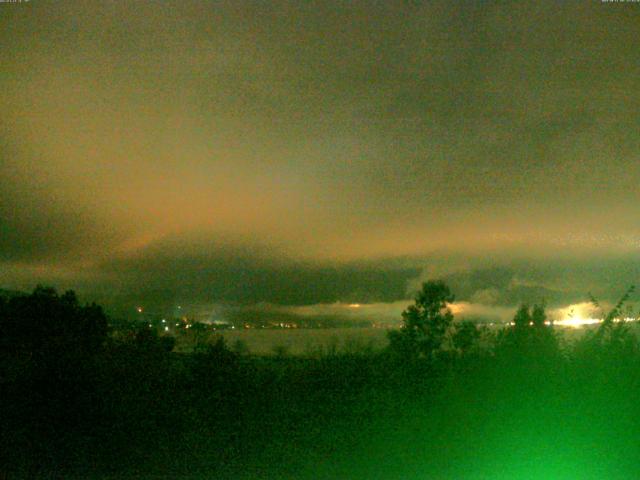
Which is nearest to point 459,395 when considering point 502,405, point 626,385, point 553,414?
point 502,405

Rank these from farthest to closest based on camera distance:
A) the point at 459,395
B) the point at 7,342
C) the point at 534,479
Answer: the point at 7,342, the point at 459,395, the point at 534,479

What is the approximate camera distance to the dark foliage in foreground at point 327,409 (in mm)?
10094

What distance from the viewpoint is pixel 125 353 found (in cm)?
1326

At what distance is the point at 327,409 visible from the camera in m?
12.4

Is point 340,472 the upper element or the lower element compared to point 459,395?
lower

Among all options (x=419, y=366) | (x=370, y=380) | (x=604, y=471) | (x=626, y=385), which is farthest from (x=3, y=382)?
(x=626, y=385)

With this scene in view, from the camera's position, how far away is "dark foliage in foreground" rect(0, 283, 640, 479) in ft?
33.1

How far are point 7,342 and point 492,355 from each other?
967 centimetres

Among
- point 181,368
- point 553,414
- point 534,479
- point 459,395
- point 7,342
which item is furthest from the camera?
point 7,342

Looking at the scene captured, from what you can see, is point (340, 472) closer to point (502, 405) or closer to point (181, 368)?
point (502, 405)

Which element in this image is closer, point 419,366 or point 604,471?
point 604,471

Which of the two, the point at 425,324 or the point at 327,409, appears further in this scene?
the point at 425,324

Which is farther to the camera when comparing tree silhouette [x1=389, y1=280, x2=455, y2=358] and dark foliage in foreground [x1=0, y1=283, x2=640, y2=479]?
tree silhouette [x1=389, y1=280, x2=455, y2=358]

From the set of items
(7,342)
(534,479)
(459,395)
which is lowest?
(534,479)
